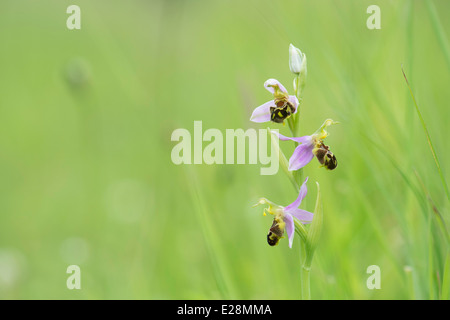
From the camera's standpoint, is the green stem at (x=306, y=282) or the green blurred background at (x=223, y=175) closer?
the green stem at (x=306, y=282)

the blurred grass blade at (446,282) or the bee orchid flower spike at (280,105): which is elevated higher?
the bee orchid flower spike at (280,105)

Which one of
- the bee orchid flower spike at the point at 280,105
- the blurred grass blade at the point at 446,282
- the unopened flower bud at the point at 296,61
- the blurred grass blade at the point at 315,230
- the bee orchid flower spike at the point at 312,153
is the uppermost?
the unopened flower bud at the point at 296,61

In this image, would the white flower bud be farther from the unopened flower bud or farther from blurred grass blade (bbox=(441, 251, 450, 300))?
blurred grass blade (bbox=(441, 251, 450, 300))

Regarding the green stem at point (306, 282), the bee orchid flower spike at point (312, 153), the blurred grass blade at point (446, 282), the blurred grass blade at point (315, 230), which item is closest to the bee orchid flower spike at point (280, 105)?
→ the bee orchid flower spike at point (312, 153)

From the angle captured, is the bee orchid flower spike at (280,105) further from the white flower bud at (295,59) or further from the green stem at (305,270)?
the green stem at (305,270)

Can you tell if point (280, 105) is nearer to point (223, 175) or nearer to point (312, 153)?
point (312, 153)

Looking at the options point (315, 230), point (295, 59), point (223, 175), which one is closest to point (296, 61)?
point (295, 59)

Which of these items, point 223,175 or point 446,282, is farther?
point 223,175

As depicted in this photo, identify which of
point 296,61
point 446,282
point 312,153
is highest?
point 296,61
